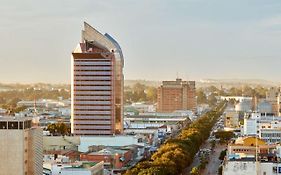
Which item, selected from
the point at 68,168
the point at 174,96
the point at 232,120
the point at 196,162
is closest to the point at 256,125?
the point at 196,162

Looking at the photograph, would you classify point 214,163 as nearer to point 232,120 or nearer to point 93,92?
point 93,92

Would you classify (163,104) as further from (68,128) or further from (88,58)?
(88,58)

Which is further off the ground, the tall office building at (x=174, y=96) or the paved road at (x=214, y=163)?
the tall office building at (x=174, y=96)

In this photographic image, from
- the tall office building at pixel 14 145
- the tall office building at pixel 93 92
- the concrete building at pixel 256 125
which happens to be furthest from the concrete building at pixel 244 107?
the tall office building at pixel 14 145

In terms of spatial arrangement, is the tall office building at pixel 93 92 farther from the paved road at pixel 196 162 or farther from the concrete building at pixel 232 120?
the concrete building at pixel 232 120

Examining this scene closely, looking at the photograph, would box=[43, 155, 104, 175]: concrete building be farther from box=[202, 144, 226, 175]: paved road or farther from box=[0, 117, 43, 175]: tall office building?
box=[202, 144, 226, 175]: paved road

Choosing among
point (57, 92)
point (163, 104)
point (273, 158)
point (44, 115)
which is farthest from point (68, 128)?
point (57, 92)
